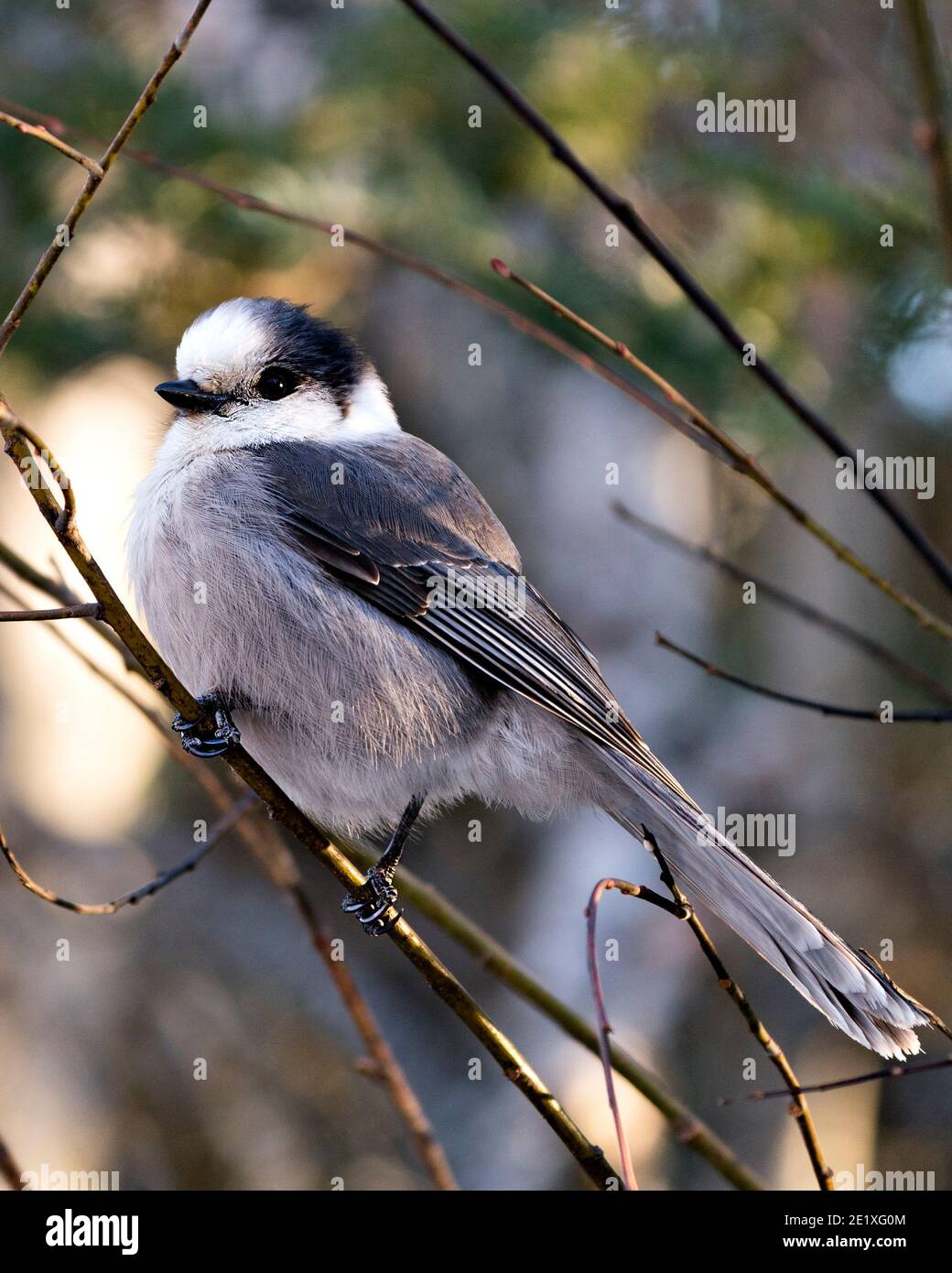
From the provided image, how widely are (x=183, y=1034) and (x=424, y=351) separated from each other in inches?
114

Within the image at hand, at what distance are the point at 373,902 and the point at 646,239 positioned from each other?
3.70 ft

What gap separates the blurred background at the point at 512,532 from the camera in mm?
3039

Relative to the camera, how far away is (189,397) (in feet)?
7.56

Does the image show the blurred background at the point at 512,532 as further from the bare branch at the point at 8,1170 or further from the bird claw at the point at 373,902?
the bare branch at the point at 8,1170

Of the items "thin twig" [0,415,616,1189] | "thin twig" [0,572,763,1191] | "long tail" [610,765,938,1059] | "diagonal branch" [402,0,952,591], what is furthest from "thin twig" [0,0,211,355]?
"long tail" [610,765,938,1059]

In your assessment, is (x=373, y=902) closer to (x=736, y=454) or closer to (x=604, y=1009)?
(x=604, y=1009)

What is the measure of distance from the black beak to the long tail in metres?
1.03

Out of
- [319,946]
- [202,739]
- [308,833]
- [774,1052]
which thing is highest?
[202,739]

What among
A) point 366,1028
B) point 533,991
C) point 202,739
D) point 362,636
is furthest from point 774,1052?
point 362,636

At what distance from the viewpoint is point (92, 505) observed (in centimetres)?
371

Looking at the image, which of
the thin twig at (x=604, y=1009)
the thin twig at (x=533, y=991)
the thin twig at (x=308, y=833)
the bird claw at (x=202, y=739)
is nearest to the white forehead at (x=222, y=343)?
the thin twig at (x=533, y=991)

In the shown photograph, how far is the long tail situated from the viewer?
1827 millimetres

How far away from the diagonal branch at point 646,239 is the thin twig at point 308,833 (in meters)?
0.58
